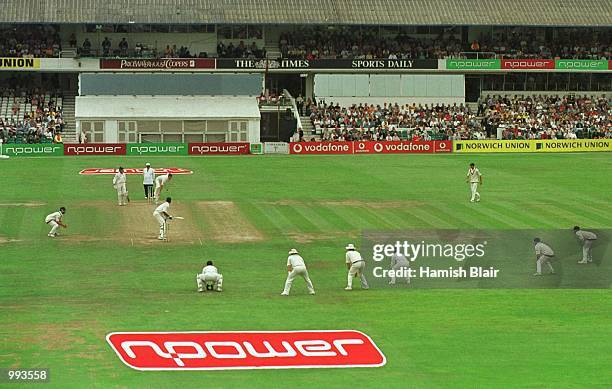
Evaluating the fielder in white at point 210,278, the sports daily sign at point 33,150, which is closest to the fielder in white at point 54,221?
the fielder in white at point 210,278

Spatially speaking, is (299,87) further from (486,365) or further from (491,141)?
(486,365)

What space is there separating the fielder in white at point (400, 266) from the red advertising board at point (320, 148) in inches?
1721

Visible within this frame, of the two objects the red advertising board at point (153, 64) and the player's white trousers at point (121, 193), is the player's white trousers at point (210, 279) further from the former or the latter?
the red advertising board at point (153, 64)

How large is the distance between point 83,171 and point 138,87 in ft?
65.6

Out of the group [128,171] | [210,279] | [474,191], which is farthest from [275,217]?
[128,171]

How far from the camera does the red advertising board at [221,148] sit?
69.5 metres

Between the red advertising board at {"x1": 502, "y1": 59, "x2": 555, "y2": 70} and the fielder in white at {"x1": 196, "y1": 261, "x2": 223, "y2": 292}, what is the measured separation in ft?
191

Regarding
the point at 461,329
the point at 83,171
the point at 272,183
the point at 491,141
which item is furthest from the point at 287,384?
the point at 491,141

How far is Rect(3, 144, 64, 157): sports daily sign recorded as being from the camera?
219 ft

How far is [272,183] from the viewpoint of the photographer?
52250 mm

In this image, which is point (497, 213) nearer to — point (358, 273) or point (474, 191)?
point (474, 191)

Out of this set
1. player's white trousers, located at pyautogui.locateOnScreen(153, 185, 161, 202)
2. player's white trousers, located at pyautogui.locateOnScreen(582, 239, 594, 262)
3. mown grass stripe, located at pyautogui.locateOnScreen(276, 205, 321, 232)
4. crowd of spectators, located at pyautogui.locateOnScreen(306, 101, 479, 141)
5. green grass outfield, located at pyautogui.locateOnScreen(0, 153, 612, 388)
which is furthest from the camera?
crowd of spectators, located at pyautogui.locateOnScreen(306, 101, 479, 141)

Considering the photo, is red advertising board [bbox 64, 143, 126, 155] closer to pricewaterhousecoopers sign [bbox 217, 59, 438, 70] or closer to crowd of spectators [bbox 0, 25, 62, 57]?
crowd of spectators [bbox 0, 25, 62, 57]

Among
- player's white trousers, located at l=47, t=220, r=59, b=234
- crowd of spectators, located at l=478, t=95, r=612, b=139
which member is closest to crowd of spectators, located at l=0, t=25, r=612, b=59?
crowd of spectators, located at l=478, t=95, r=612, b=139
